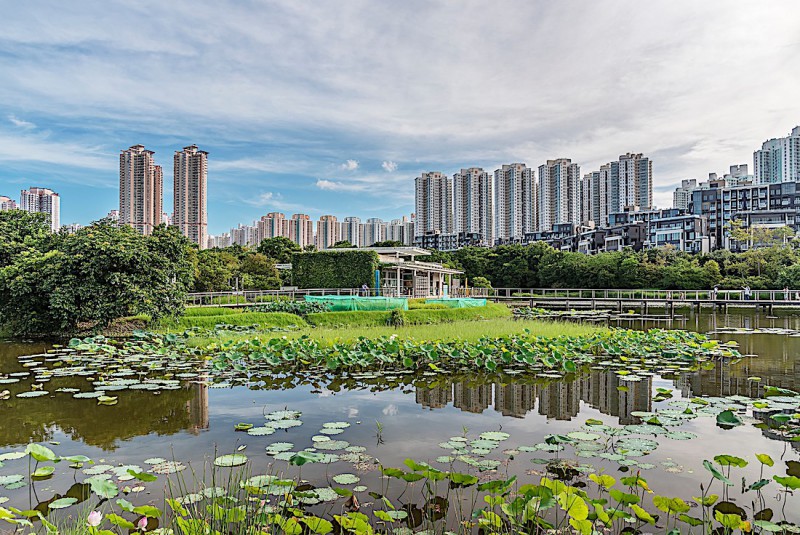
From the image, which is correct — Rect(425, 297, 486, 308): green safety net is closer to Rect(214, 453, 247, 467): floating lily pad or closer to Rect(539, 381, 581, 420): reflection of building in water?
Rect(539, 381, 581, 420): reflection of building in water

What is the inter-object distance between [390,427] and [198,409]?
2.48m

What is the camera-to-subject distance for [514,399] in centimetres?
714

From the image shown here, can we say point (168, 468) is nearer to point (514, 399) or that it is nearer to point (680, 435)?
point (514, 399)

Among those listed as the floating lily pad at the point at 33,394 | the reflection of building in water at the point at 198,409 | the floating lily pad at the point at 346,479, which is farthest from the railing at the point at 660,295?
the floating lily pad at the point at 346,479

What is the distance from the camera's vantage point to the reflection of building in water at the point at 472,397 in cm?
671

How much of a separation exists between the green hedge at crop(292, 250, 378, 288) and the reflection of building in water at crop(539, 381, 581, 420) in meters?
21.1

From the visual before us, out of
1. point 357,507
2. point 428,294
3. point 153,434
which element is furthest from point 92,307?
point 428,294

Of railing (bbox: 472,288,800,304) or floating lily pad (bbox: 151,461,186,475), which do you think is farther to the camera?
railing (bbox: 472,288,800,304)

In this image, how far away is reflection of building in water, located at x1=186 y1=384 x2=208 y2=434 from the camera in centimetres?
570

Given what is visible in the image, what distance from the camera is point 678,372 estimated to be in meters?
9.19

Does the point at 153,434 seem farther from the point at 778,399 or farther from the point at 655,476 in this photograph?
the point at 778,399

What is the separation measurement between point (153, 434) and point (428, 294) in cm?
2949

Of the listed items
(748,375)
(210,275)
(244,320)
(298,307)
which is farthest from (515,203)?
(748,375)

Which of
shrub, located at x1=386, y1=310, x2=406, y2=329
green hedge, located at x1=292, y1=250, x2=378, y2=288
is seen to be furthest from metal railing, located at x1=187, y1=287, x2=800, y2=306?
shrub, located at x1=386, y1=310, x2=406, y2=329
